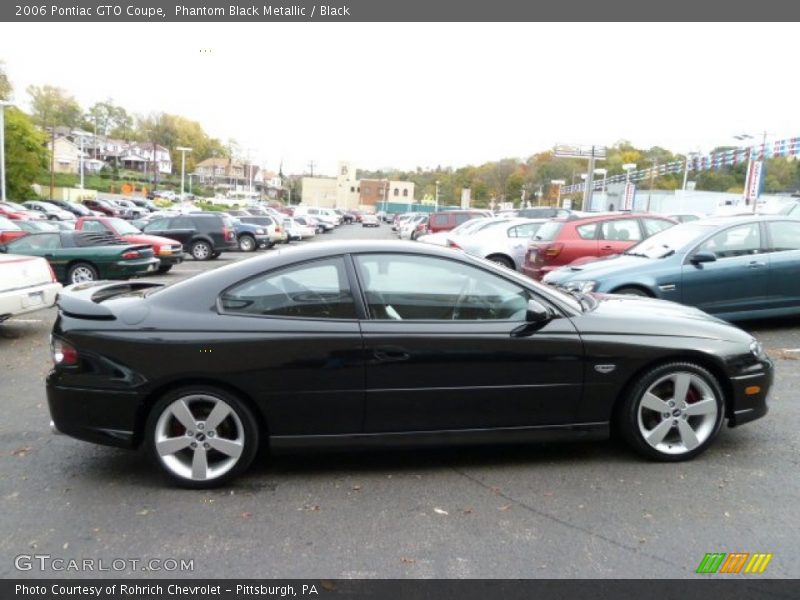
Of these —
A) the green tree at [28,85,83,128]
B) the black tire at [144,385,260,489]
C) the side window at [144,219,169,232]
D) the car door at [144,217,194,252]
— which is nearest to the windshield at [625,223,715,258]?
the black tire at [144,385,260,489]

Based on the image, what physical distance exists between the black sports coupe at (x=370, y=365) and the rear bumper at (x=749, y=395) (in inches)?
0.6

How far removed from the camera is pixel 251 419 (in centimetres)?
374

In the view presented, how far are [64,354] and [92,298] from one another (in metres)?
0.46

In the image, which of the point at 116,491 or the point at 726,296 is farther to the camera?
the point at 726,296

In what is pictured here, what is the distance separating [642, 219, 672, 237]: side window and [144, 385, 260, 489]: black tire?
8.66 meters

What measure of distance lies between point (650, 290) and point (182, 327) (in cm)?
572

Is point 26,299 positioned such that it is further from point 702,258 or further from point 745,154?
point 745,154

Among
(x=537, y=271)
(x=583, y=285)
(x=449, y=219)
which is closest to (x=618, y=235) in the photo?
(x=537, y=271)

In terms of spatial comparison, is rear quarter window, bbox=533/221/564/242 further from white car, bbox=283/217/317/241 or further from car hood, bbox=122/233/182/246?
white car, bbox=283/217/317/241

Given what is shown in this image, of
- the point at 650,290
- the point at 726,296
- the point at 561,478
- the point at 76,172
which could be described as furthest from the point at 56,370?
the point at 76,172

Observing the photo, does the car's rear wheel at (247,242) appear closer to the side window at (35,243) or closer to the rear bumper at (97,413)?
the side window at (35,243)

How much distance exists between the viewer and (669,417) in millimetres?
4004

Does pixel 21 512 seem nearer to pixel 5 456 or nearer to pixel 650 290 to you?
pixel 5 456
